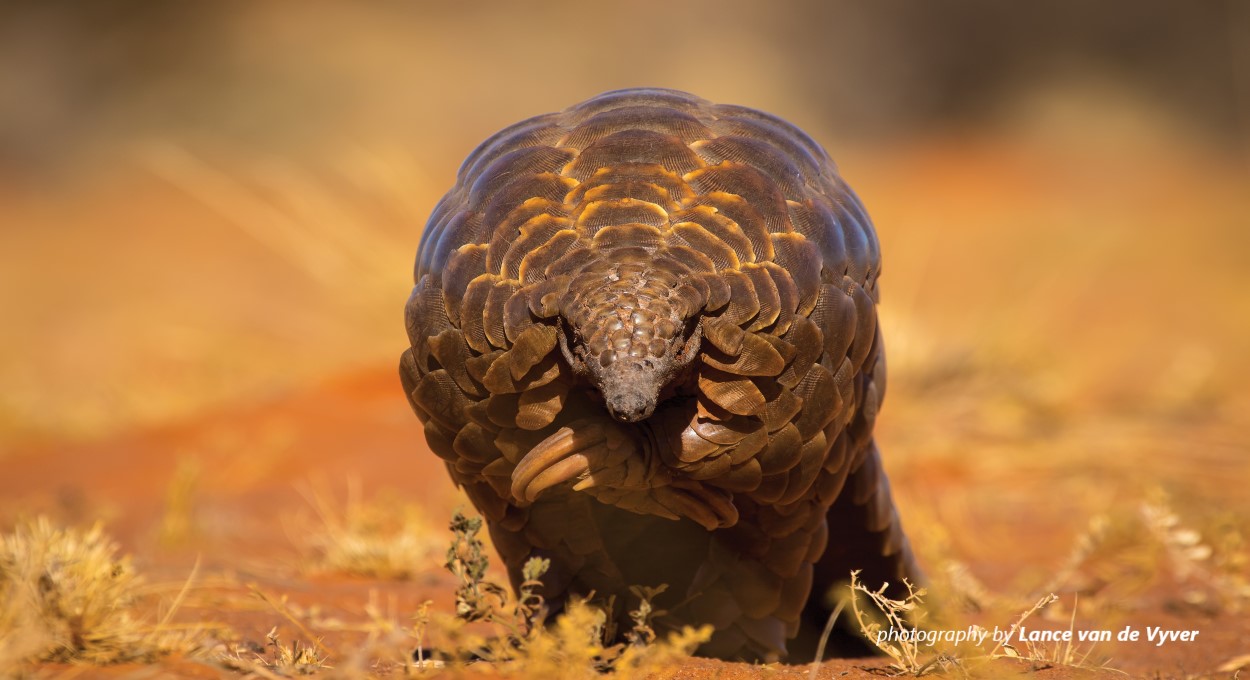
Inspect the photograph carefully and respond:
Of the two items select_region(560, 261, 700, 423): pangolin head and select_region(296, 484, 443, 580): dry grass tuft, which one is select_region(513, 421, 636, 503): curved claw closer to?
select_region(560, 261, 700, 423): pangolin head

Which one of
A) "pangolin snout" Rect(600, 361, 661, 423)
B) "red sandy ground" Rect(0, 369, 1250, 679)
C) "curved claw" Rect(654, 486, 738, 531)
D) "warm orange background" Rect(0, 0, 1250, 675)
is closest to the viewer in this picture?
"pangolin snout" Rect(600, 361, 661, 423)

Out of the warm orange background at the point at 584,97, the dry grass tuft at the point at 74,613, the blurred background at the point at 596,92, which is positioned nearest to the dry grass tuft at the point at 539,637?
the dry grass tuft at the point at 74,613

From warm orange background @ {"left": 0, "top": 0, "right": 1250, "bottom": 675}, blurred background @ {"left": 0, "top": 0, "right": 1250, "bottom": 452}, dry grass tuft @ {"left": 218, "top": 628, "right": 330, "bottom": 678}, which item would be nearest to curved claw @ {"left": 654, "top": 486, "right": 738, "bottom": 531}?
dry grass tuft @ {"left": 218, "top": 628, "right": 330, "bottom": 678}

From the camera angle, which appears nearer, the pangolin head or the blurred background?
the pangolin head

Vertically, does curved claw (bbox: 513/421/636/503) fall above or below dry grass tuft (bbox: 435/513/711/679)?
above

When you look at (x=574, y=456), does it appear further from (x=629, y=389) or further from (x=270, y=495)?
(x=270, y=495)

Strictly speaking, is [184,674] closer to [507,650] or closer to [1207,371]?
[507,650]
